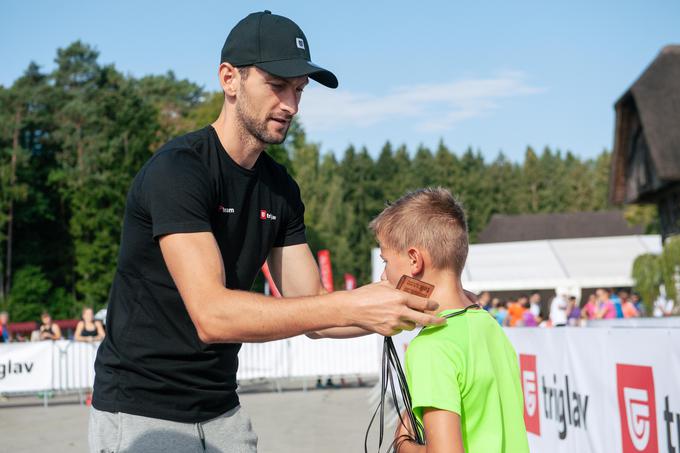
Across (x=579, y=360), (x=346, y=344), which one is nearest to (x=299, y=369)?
(x=346, y=344)

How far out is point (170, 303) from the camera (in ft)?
11.0

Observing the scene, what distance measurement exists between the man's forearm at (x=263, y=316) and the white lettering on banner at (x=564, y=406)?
525 centimetres

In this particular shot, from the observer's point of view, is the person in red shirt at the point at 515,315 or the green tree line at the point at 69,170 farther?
the green tree line at the point at 69,170

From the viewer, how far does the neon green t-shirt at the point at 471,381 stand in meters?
2.80

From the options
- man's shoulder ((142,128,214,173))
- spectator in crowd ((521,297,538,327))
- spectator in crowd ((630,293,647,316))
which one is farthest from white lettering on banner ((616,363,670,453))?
spectator in crowd ((630,293,647,316))

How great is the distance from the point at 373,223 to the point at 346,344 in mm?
16842

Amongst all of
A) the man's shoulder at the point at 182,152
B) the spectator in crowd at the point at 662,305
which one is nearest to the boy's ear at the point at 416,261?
the man's shoulder at the point at 182,152

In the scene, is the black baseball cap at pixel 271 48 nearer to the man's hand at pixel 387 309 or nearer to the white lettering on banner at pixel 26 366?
the man's hand at pixel 387 309

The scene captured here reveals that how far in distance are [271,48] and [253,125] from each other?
0.98 feet

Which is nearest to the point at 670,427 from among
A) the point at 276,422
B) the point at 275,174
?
the point at 275,174

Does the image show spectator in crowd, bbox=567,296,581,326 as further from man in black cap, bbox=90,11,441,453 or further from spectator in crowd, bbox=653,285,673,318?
man in black cap, bbox=90,11,441,453

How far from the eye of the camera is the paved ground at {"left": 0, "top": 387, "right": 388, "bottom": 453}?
11758 millimetres

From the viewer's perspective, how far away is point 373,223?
3.14 metres

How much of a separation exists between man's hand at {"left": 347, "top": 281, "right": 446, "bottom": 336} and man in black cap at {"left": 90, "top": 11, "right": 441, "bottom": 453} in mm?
467
